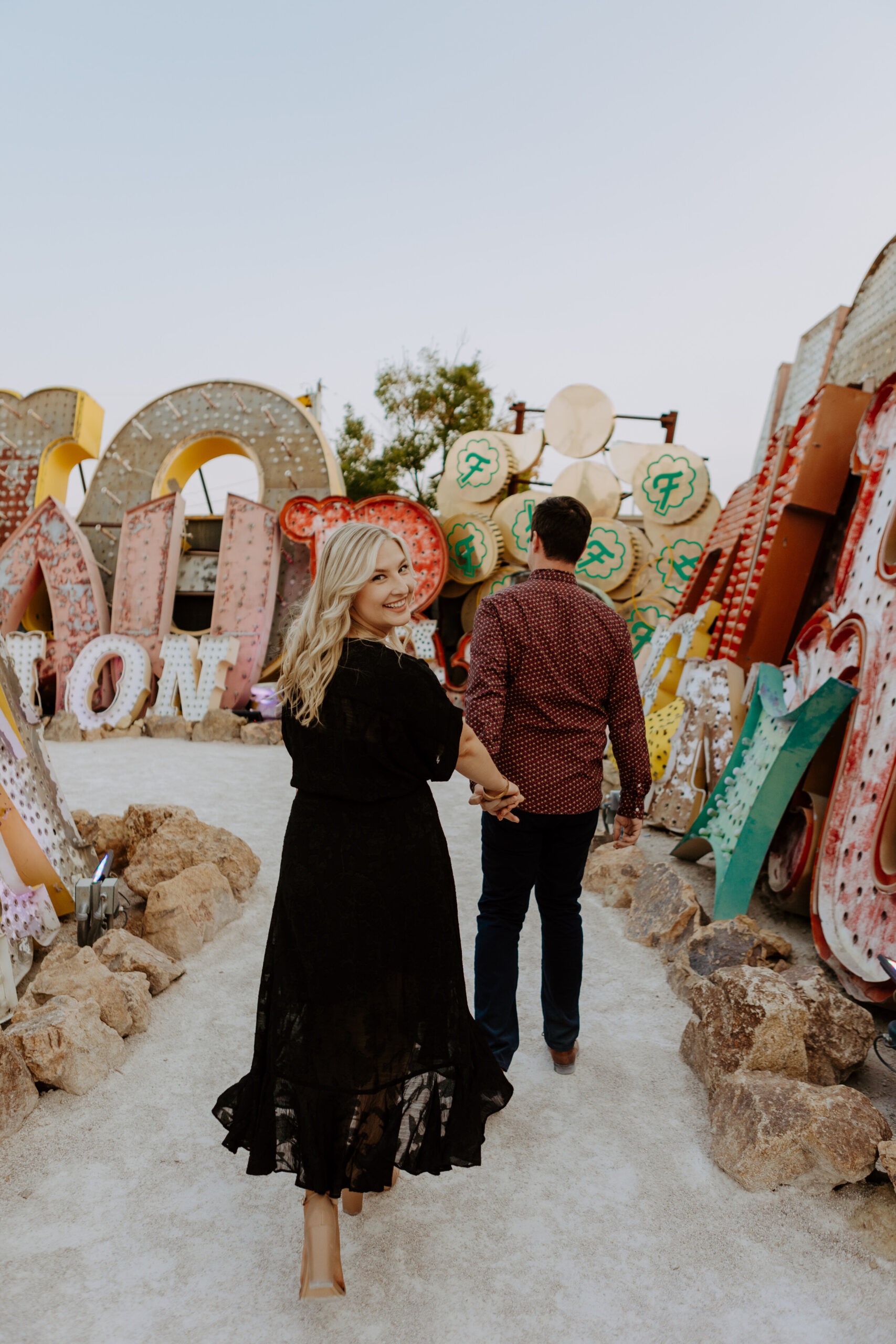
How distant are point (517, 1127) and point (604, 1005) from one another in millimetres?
802

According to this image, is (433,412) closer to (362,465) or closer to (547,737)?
(362,465)

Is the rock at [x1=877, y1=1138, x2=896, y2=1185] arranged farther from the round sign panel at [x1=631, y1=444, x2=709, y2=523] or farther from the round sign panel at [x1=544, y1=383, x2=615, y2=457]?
the round sign panel at [x1=544, y1=383, x2=615, y2=457]

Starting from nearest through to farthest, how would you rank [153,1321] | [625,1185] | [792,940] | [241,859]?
[153,1321]
[625,1185]
[792,940]
[241,859]

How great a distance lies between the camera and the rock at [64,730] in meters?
8.10

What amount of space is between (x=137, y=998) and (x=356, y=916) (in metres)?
1.39

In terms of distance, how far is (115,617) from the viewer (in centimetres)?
920

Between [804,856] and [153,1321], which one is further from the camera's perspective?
[804,856]

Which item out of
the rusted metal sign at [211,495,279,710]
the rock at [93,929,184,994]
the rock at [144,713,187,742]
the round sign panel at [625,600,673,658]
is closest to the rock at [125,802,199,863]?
the rock at [93,929,184,994]

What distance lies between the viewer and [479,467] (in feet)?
32.7

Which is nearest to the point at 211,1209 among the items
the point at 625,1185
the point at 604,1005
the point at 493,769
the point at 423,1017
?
the point at 423,1017

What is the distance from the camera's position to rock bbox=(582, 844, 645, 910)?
12.7 ft

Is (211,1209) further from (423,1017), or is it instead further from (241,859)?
(241,859)

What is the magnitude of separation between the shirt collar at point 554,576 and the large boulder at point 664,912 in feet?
5.53

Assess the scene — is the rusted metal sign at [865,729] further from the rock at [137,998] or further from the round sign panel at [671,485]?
the round sign panel at [671,485]
